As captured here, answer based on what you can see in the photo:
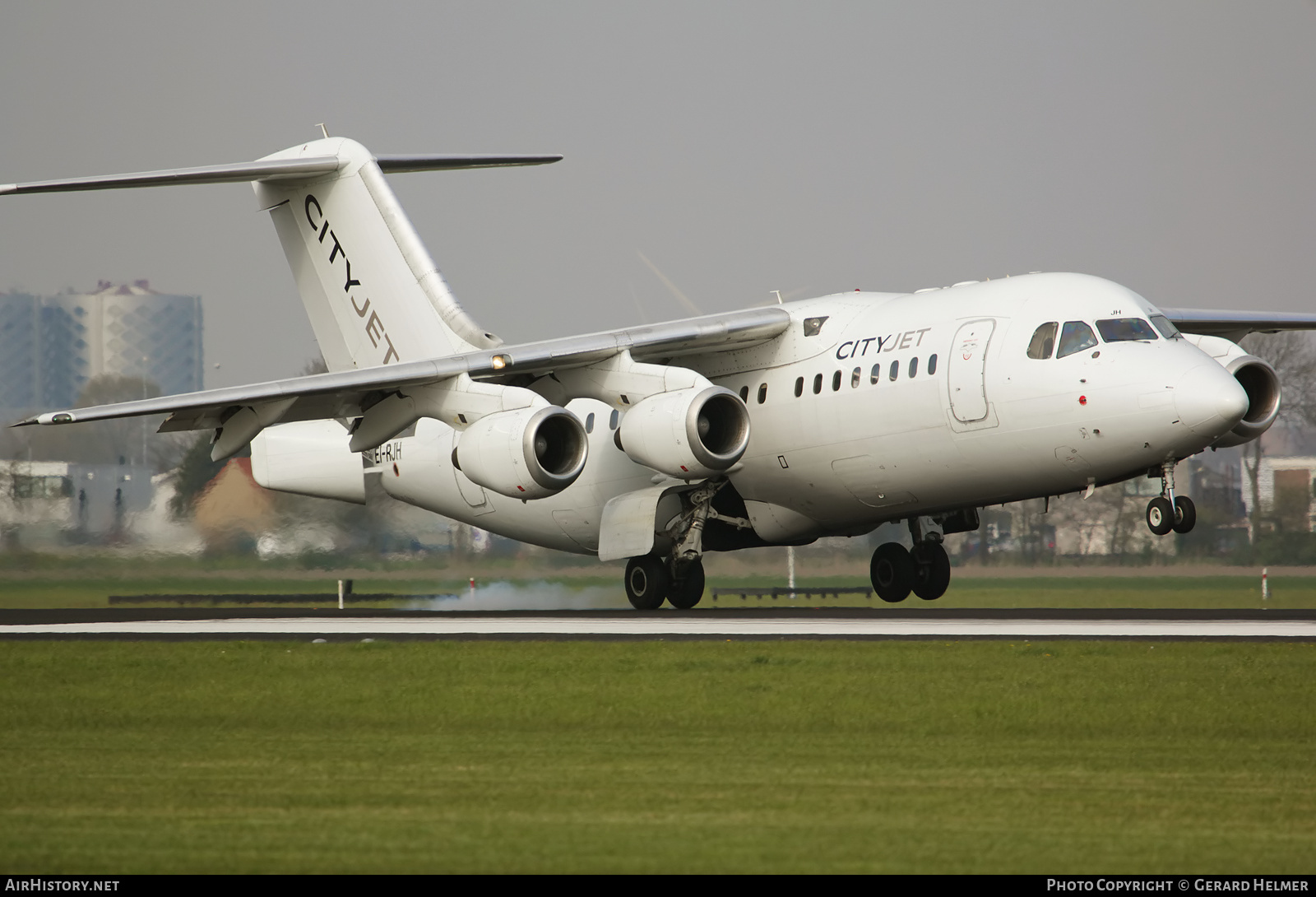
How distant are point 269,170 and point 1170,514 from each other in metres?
13.3

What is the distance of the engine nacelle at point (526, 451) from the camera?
63.4 feet

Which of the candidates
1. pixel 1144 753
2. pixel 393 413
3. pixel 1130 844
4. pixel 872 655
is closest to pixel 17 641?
pixel 393 413

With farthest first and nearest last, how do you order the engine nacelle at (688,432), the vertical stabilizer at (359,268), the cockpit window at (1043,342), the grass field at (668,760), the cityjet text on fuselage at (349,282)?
the cityjet text on fuselage at (349,282) < the vertical stabilizer at (359,268) < the engine nacelle at (688,432) < the cockpit window at (1043,342) < the grass field at (668,760)

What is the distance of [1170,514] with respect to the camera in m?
17.5

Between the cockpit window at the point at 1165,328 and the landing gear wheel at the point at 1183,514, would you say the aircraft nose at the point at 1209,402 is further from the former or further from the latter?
the cockpit window at the point at 1165,328

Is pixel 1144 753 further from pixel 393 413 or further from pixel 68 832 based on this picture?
pixel 393 413

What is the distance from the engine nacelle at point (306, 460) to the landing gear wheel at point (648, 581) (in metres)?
4.89

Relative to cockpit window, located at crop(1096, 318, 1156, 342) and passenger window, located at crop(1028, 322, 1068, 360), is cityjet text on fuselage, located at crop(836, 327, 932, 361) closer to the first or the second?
passenger window, located at crop(1028, 322, 1068, 360)

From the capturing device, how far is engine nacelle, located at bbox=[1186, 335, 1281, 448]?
1934cm

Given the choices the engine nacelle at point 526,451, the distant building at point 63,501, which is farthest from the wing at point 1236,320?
the distant building at point 63,501

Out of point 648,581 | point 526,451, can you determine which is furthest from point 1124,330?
point 648,581

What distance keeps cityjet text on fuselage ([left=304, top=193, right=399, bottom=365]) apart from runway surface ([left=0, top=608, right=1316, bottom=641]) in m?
4.07

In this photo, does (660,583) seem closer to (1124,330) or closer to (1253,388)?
(1124,330)

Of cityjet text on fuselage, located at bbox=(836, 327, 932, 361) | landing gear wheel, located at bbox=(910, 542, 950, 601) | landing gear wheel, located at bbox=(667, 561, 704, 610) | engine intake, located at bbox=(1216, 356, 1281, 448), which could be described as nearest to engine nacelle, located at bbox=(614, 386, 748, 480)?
cityjet text on fuselage, located at bbox=(836, 327, 932, 361)
